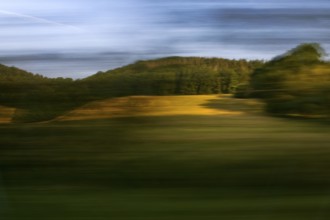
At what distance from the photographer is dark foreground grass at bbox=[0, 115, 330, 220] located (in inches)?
166

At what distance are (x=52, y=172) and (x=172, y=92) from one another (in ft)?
4.60

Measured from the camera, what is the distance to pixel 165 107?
5.44 meters

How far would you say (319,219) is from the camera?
4.08m

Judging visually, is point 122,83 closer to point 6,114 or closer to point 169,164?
point 169,164

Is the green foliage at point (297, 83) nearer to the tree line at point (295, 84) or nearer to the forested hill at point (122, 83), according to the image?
the tree line at point (295, 84)

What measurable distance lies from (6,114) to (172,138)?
5.52 feet

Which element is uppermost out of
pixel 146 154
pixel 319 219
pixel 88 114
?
pixel 88 114

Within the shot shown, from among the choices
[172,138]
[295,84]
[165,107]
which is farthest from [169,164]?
[295,84]

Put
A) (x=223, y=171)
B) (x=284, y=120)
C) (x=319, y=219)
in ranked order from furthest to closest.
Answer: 1. (x=284, y=120)
2. (x=223, y=171)
3. (x=319, y=219)

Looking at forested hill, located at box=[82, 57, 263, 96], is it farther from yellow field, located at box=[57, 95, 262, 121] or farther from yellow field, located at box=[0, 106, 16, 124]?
yellow field, located at box=[0, 106, 16, 124]

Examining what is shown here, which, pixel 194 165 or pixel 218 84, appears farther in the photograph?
pixel 218 84

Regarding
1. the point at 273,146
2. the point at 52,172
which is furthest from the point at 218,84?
the point at 52,172

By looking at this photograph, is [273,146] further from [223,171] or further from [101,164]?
[101,164]

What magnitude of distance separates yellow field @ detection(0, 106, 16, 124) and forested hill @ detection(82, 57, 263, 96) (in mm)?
783
